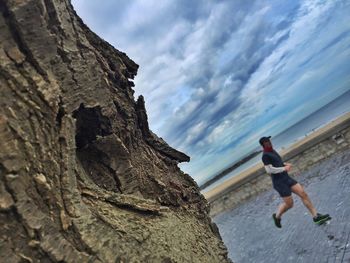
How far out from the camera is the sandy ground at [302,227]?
631cm

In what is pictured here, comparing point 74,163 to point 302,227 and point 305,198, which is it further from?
point 302,227

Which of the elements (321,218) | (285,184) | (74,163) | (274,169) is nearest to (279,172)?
(274,169)

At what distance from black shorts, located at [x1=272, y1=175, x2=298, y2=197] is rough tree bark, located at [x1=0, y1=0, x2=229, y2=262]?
443 centimetres

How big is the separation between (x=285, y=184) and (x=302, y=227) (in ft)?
3.03

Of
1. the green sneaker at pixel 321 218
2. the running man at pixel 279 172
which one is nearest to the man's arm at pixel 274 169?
the running man at pixel 279 172

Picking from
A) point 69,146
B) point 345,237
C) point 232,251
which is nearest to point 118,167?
point 69,146

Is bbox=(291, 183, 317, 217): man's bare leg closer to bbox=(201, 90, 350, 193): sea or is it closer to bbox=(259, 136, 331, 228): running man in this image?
bbox=(259, 136, 331, 228): running man

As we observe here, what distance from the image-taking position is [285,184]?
7.73 meters

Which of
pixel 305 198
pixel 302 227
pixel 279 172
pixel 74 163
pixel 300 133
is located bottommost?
pixel 302 227

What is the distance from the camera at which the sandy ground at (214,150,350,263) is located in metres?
6.31

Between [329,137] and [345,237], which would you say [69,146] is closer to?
[345,237]

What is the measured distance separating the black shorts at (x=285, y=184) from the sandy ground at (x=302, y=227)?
2.36 feet

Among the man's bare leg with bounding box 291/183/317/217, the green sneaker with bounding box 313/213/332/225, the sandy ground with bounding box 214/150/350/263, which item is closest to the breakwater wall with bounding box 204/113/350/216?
the sandy ground with bounding box 214/150/350/263

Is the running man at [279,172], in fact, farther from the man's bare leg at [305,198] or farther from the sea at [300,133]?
the sea at [300,133]
